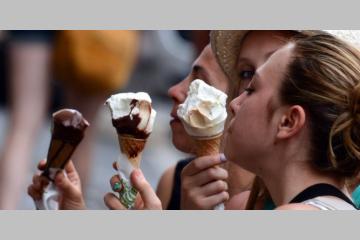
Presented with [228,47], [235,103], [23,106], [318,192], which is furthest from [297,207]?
[23,106]

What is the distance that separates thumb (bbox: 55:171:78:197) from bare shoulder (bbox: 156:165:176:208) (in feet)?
1.81

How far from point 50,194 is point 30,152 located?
1.20 meters

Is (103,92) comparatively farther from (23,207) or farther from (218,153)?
(218,153)

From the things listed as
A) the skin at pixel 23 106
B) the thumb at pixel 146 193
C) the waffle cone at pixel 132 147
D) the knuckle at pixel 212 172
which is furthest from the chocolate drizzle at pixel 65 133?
the skin at pixel 23 106

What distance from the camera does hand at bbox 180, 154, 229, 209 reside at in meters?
2.49

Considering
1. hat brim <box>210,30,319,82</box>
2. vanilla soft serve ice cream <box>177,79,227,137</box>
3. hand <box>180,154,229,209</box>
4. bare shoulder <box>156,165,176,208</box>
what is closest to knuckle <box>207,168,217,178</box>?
hand <box>180,154,229,209</box>

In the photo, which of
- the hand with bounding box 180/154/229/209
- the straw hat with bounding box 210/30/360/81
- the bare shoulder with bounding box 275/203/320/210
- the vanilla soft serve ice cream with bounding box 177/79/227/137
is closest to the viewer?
the bare shoulder with bounding box 275/203/320/210

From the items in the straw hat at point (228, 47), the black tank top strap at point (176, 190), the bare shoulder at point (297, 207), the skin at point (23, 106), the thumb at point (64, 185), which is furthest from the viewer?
the skin at point (23, 106)

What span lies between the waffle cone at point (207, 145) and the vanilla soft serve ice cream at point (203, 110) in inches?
1.2

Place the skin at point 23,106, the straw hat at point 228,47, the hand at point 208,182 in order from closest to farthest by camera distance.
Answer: the hand at point 208,182, the straw hat at point 228,47, the skin at point 23,106

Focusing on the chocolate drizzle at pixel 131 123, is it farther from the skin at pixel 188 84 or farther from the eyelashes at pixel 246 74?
the eyelashes at pixel 246 74

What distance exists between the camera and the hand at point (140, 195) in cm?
226

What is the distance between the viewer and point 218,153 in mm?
2504

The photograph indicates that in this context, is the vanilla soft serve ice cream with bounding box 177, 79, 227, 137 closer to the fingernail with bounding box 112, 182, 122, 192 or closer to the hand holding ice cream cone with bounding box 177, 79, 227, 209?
the hand holding ice cream cone with bounding box 177, 79, 227, 209
